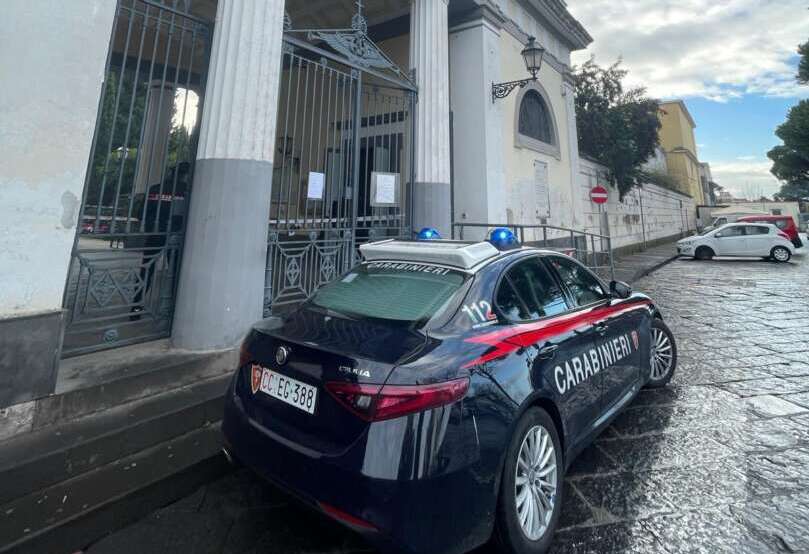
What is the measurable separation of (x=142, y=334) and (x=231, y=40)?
9.55 feet

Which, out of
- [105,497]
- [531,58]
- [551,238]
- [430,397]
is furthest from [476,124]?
Answer: [105,497]

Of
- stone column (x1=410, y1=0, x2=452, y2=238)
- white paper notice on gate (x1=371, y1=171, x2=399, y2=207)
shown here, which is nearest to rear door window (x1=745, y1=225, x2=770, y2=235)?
stone column (x1=410, y1=0, x2=452, y2=238)

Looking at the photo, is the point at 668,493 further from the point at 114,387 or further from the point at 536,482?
the point at 114,387

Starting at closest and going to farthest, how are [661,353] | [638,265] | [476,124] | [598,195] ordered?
[661,353], [476,124], [598,195], [638,265]

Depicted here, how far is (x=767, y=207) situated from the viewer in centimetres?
3769

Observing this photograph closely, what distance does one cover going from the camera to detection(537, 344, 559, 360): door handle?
199 cm

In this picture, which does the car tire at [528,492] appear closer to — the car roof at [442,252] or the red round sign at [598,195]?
the car roof at [442,252]

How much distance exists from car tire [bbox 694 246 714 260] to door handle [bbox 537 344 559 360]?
17.6 m

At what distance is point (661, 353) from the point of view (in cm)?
375

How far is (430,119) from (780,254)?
15.5 metres

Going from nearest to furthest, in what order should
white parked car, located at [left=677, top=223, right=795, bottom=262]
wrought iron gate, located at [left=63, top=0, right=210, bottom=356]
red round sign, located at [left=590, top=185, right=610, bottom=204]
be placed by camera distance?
1. wrought iron gate, located at [left=63, top=0, right=210, bottom=356]
2. red round sign, located at [left=590, top=185, right=610, bottom=204]
3. white parked car, located at [left=677, top=223, right=795, bottom=262]

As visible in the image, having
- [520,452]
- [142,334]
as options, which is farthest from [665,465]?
[142,334]

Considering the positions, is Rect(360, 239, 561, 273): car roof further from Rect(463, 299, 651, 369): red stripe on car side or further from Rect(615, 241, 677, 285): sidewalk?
Rect(615, 241, 677, 285): sidewalk

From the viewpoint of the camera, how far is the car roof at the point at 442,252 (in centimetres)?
213
